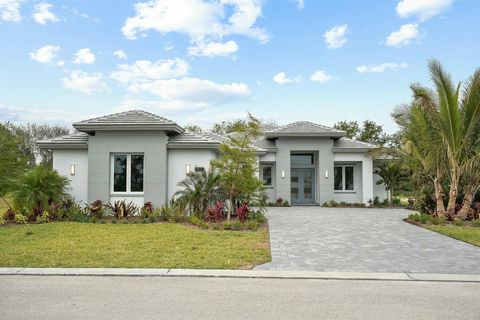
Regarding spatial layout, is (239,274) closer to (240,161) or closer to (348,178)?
(240,161)

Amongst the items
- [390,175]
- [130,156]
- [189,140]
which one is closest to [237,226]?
[189,140]

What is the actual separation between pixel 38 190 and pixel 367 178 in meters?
18.0

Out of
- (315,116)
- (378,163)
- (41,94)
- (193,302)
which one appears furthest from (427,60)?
(315,116)

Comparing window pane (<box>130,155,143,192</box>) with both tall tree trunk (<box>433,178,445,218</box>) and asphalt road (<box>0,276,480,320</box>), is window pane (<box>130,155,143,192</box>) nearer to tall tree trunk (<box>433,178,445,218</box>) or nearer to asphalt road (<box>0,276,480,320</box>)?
asphalt road (<box>0,276,480,320</box>)

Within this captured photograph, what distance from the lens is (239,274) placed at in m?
7.25

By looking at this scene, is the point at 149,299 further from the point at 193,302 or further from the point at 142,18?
the point at 142,18

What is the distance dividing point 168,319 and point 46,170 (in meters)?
12.7

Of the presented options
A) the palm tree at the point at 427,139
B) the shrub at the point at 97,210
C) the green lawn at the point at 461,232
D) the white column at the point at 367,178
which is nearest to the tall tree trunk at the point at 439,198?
the palm tree at the point at 427,139

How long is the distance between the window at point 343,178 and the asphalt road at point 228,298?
17.4 m

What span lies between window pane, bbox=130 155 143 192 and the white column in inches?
542

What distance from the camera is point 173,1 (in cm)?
1255

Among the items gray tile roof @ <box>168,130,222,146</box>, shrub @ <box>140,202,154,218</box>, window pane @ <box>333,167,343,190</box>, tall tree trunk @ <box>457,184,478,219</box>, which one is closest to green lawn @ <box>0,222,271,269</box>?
shrub @ <box>140,202,154,218</box>

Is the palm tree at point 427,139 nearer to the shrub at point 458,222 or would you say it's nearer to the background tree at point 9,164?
the shrub at point 458,222

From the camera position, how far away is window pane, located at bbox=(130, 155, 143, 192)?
16578 mm
